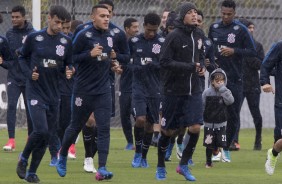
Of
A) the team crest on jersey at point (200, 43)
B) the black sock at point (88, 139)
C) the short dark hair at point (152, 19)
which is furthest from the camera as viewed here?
the short dark hair at point (152, 19)

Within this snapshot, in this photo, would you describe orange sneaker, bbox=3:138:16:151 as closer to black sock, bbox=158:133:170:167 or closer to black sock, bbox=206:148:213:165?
black sock, bbox=206:148:213:165

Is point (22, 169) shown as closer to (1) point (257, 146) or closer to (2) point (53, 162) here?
(2) point (53, 162)

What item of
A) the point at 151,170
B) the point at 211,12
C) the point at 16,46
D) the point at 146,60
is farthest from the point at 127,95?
the point at 211,12

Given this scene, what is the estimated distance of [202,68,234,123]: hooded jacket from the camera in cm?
1722

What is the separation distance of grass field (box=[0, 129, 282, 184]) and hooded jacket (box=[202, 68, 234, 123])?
74cm

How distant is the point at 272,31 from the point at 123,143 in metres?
6.69

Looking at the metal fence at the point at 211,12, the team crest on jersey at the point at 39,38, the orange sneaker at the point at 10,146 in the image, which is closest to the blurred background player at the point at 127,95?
the orange sneaker at the point at 10,146

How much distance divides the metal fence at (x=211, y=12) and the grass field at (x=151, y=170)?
478 cm

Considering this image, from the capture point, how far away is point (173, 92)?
47.4 feet

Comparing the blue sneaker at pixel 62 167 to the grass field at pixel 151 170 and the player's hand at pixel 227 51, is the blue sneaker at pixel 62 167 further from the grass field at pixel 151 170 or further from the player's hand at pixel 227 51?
the player's hand at pixel 227 51

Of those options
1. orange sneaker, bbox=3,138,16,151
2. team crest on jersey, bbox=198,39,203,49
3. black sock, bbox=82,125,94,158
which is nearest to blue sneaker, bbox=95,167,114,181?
black sock, bbox=82,125,94,158

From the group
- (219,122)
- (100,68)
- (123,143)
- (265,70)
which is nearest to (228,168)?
(219,122)

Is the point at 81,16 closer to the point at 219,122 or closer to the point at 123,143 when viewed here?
the point at 123,143

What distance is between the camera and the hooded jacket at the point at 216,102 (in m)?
17.2
